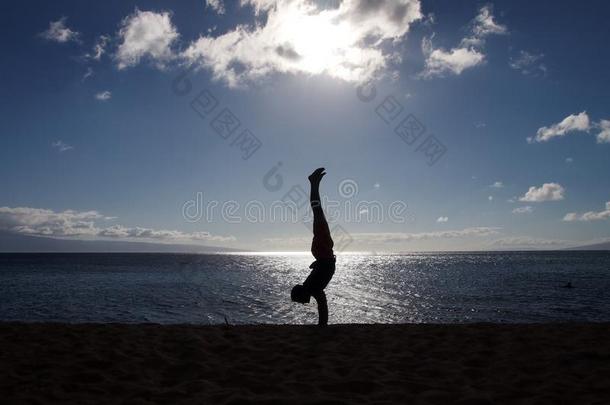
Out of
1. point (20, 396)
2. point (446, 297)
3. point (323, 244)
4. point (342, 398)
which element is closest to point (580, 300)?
point (446, 297)

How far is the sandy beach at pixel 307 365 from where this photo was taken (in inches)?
201

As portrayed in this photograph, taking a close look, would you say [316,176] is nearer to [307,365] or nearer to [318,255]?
[318,255]

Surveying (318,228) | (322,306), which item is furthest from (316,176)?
(322,306)

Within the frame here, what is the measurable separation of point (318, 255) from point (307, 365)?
10.3ft

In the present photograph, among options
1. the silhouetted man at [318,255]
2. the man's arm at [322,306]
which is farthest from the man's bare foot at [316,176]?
the man's arm at [322,306]

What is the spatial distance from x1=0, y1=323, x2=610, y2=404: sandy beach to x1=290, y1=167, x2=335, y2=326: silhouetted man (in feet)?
2.77

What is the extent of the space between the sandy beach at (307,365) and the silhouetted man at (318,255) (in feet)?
2.77

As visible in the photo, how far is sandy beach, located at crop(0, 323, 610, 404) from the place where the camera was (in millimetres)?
5105

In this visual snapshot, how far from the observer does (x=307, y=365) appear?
6.47 meters

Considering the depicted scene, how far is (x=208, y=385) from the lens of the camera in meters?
5.52

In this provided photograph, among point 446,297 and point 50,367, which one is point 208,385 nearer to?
point 50,367

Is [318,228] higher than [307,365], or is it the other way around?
[318,228]

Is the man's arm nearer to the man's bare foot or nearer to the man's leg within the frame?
the man's leg

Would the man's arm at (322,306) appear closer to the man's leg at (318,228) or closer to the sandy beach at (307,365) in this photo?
the sandy beach at (307,365)
